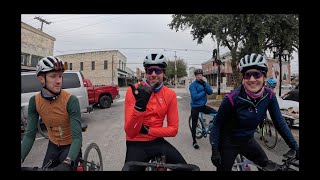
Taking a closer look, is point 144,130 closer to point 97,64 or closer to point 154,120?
point 154,120

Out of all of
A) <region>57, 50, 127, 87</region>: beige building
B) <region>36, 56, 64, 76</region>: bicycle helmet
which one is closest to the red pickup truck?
<region>36, 56, 64, 76</region>: bicycle helmet

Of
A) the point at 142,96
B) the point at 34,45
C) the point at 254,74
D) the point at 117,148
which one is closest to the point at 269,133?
the point at 117,148

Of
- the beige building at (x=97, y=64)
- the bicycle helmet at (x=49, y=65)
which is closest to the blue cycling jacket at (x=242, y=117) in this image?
the bicycle helmet at (x=49, y=65)

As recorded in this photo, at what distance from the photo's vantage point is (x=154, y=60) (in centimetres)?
244

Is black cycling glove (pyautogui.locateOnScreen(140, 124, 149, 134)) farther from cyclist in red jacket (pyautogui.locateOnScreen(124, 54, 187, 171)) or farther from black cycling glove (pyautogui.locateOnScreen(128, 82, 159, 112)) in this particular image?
black cycling glove (pyautogui.locateOnScreen(128, 82, 159, 112))

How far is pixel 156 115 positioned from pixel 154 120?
0.19 feet

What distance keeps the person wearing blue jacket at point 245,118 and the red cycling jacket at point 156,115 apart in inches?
20.3

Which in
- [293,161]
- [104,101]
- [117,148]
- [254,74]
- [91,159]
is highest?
[254,74]

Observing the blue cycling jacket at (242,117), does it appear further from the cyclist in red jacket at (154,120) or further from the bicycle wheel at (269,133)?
the bicycle wheel at (269,133)
